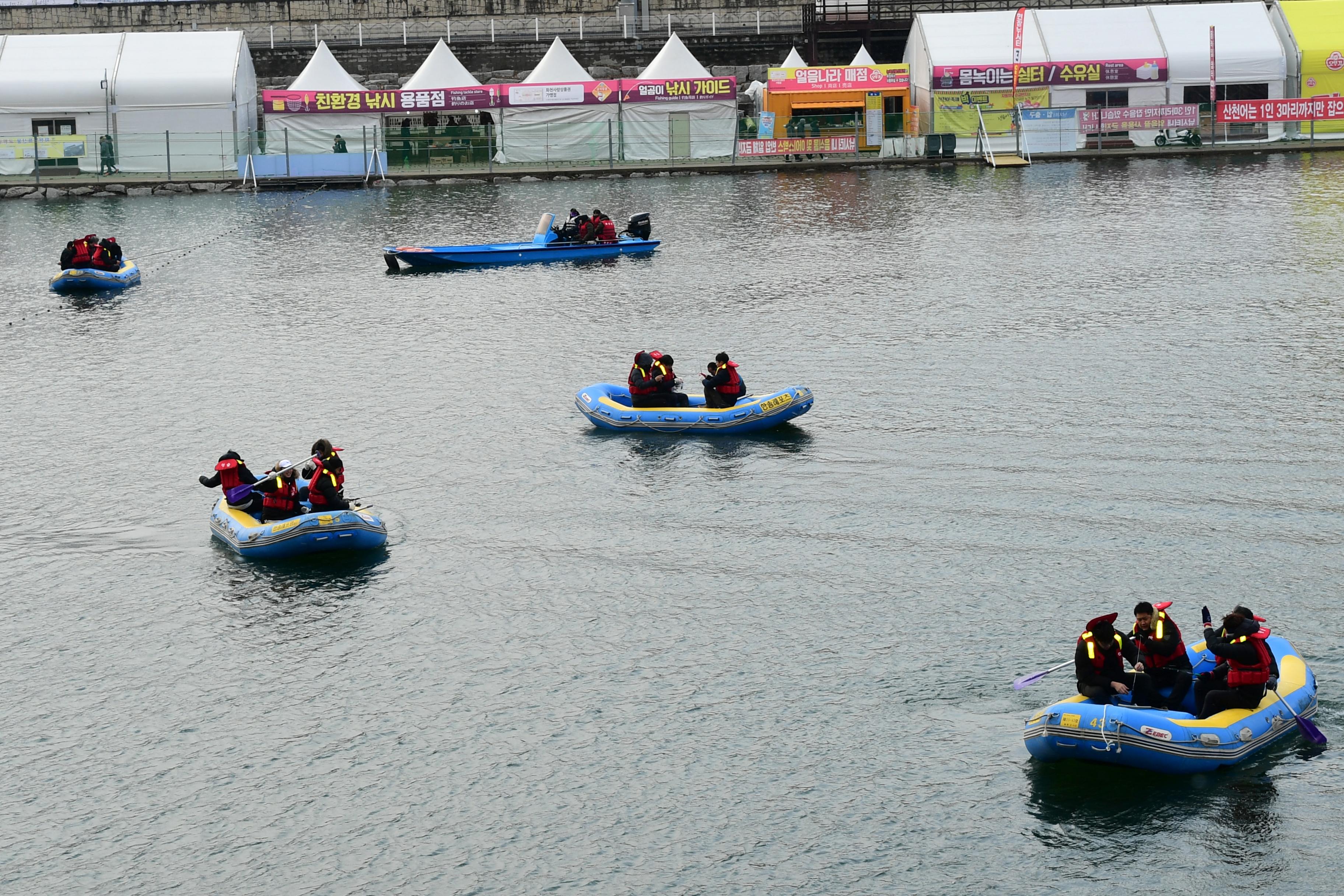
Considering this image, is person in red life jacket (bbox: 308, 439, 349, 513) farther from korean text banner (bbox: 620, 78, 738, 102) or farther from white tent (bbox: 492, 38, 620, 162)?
korean text banner (bbox: 620, 78, 738, 102)

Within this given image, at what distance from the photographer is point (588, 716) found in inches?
828

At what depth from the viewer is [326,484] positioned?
26797 mm

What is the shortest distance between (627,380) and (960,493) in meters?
10.4

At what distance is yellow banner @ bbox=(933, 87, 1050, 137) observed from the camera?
79438 millimetres

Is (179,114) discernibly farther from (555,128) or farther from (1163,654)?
(1163,654)

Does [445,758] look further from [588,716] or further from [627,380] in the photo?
[627,380]

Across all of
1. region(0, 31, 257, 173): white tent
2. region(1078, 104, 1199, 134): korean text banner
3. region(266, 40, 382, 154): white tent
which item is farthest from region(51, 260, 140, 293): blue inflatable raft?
region(1078, 104, 1199, 134): korean text banner

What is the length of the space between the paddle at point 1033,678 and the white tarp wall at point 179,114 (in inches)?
2637

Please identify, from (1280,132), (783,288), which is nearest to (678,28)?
(1280,132)

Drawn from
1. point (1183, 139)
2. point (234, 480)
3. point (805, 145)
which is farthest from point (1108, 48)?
point (234, 480)

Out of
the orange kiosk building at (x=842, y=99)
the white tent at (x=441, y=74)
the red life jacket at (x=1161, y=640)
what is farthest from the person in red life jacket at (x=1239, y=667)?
the white tent at (x=441, y=74)

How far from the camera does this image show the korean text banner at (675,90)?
7950 cm

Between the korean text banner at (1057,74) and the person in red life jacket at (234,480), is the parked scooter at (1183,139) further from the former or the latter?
the person in red life jacket at (234,480)

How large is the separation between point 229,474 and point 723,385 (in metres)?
10.8
